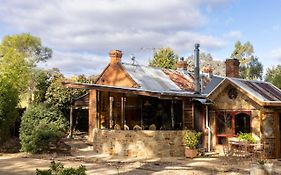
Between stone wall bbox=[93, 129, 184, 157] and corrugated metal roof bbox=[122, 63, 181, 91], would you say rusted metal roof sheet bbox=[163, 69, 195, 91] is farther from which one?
stone wall bbox=[93, 129, 184, 157]

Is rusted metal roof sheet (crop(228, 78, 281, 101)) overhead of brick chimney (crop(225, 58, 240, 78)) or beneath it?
beneath

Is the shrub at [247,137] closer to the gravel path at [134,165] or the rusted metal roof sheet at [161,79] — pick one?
the gravel path at [134,165]

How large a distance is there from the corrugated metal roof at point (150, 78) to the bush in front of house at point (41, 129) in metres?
5.53

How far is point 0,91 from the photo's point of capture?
61.0 ft

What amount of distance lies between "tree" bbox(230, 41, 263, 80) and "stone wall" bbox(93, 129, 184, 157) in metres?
37.7

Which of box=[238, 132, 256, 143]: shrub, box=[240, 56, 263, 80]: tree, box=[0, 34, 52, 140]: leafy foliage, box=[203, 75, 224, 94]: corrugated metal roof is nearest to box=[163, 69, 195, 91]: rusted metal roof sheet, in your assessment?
box=[203, 75, 224, 94]: corrugated metal roof

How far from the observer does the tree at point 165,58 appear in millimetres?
42750

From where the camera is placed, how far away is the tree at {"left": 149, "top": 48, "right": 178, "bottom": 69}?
42750 millimetres

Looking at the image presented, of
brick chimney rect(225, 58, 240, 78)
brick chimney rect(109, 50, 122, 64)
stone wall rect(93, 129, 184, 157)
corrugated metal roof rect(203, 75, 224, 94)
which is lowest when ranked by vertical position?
stone wall rect(93, 129, 184, 157)

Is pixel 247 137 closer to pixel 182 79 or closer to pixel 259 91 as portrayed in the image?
pixel 259 91

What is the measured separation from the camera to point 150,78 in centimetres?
2342

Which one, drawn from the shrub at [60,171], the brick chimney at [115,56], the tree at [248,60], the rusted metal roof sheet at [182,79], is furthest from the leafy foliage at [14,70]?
the tree at [248,60]

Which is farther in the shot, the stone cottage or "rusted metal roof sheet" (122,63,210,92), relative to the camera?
"rusted metal roof sheet" (122,63,210,92)

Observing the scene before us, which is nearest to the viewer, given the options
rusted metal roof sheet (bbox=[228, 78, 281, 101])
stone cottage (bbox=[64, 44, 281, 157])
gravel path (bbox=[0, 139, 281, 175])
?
gravel path (bbox=[0, 139, 281, 175])
